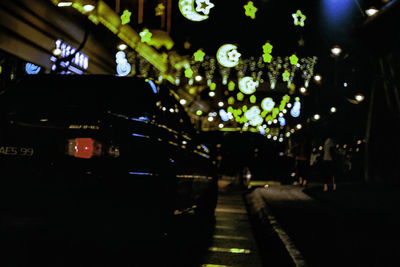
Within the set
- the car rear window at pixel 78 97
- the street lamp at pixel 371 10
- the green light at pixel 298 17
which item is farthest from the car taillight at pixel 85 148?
the green light at pixel 298 17

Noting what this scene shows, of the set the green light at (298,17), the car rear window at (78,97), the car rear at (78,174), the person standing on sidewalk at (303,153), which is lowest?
the car rear at (78,174)

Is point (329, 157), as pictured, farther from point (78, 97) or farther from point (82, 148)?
point (82, 148)

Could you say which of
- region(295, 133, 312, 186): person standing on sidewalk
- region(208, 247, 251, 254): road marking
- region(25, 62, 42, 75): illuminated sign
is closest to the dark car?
region(208, 247, 251, 254): road marking

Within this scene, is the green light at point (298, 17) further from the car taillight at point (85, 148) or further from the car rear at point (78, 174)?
the car taillight at point (85, 148)

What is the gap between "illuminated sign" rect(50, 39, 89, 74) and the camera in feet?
52.3

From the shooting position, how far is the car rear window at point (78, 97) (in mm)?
4156

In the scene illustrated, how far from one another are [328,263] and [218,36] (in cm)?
2889

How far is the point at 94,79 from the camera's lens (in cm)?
497

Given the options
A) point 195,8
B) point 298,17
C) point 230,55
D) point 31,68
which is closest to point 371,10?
point 298,17

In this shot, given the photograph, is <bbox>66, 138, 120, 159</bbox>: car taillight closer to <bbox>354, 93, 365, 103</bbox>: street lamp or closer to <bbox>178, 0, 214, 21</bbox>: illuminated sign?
<bbox>178, 0, 214, 21</bbox>: illuminated sign

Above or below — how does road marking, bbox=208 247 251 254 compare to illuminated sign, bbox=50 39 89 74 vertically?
below

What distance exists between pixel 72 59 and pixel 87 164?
13.4 meters

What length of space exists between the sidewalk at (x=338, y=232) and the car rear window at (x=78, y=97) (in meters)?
2.23

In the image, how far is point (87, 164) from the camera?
13.0ft
